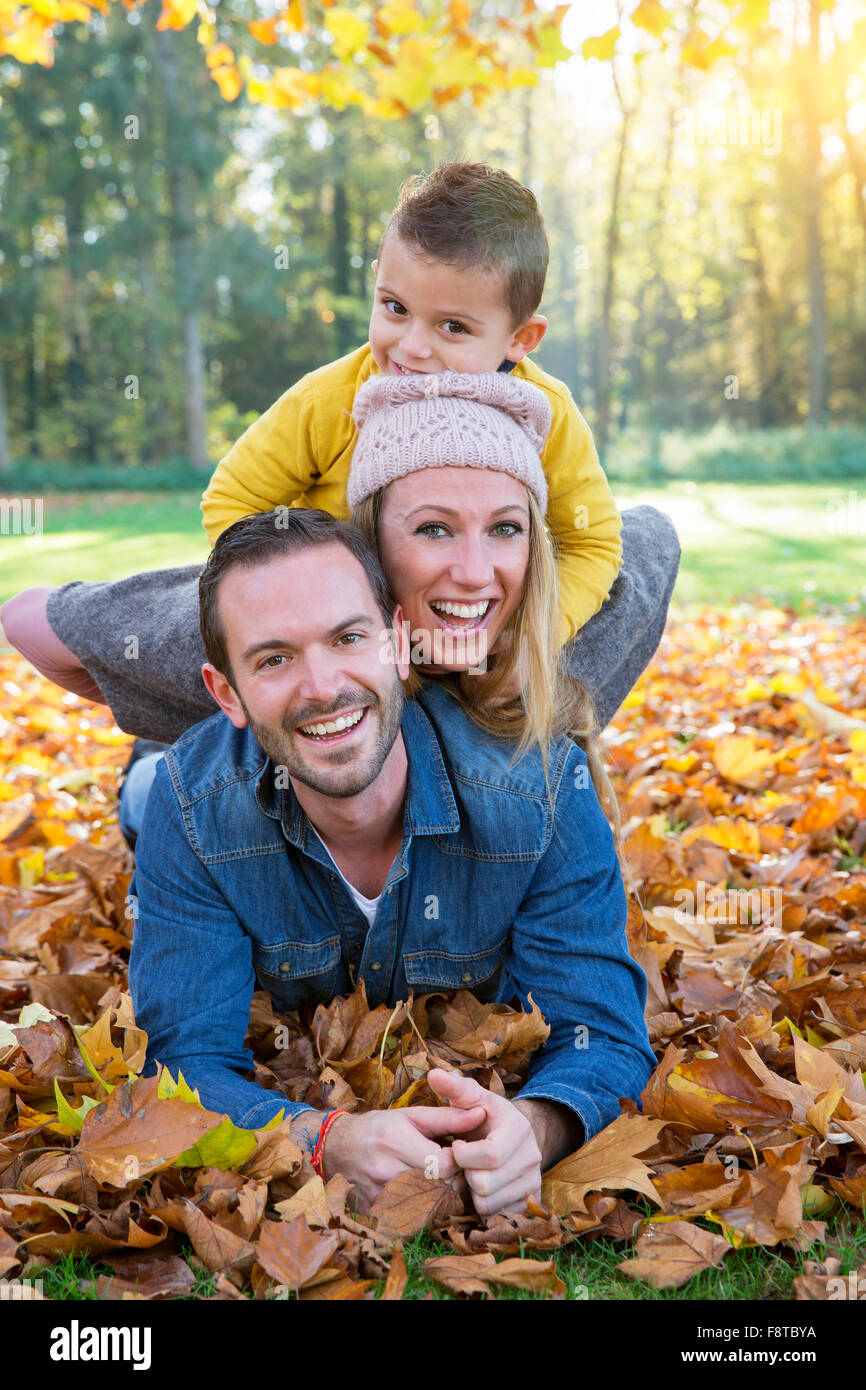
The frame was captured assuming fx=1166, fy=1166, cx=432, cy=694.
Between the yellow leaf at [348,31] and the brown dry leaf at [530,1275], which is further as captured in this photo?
the yellow leaf at [348,31]

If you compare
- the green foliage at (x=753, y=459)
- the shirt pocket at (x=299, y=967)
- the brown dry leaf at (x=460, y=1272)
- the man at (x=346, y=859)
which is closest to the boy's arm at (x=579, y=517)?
the man at (x=346, y=859)

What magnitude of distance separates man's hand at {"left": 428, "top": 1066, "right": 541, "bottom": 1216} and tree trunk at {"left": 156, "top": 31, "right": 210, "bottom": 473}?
2480 centimetres

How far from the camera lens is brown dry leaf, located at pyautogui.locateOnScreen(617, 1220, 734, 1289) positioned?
5.82ft

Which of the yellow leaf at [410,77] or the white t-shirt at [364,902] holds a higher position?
the yellow leaf at [410,77]

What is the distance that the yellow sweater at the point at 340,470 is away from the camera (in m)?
2.94

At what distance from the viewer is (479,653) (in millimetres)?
2572

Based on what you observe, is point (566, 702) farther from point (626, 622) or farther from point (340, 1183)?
point (340, 1183)

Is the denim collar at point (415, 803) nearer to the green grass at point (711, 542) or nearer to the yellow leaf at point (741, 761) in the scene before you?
the yellow leaf at point (741, 761)

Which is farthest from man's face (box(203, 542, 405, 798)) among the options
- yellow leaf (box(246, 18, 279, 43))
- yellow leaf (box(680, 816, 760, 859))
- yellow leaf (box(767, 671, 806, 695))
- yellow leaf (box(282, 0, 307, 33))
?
yellow leaf (box(246, 18, 279, 43))

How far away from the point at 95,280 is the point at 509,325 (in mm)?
28757

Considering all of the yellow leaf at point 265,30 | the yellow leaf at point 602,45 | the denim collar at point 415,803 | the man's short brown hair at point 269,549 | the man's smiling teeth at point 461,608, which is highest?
the yellow leaf at point 265,30

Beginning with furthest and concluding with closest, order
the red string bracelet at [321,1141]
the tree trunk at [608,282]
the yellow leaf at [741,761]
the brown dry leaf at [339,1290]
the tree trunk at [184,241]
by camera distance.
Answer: the tree trunk at [184,241]
the tree trunk at [608,282]
the yellow leaf at [741,761]
the red string bracelet at [321,1141]
the brown dry leaf at [339,1290]

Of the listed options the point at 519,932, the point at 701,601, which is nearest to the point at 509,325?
the point at 519,932

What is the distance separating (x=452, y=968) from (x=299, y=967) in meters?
0.33
